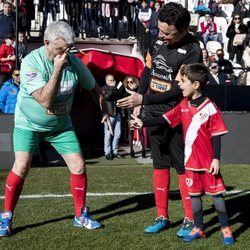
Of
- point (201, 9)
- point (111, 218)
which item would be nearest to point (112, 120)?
point (111, 218)

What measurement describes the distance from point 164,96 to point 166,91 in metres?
0.10

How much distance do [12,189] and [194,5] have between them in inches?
722

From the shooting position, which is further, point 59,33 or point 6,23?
point 6,23

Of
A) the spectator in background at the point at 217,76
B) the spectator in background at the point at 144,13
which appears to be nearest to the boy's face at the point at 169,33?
the spectator in background at the point at 217,76

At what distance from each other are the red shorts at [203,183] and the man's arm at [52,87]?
133cm

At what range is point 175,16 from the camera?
589 centimetres

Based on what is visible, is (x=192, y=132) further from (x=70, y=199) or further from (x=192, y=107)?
(x=70, y=199)

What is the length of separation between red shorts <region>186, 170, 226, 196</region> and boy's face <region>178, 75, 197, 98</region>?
671 millimetres

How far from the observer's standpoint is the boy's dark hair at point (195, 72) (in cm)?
571

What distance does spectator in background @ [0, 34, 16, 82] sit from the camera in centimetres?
1410

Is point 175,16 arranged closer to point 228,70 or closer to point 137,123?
point 137,123

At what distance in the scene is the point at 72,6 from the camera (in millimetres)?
16797

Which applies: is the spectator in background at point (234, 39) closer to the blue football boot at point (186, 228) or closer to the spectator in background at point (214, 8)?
the spectator in background at point (214, 8)

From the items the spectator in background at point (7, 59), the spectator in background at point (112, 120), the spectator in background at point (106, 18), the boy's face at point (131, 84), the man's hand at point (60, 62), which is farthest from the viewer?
the spectator in background at point (106, 18)
